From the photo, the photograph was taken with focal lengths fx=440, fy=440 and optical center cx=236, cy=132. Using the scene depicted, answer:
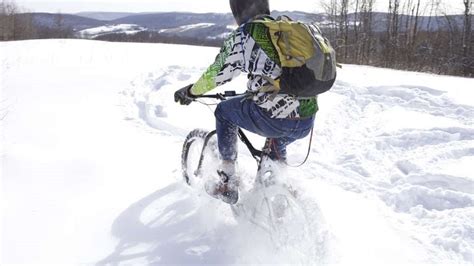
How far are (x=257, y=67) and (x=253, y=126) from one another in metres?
0.55

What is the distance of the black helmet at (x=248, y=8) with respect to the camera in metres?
3.21

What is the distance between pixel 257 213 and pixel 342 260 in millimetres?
785

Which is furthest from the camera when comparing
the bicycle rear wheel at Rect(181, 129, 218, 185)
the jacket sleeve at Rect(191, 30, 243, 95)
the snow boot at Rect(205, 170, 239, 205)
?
the bicycle rear wheel at Rect(181, 129, 218, 185)

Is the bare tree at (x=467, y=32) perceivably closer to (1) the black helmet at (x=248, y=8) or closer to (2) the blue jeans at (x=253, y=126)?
(2) the blue jeans at (x=253, y=126)

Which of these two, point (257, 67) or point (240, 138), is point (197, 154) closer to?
point (240, 138)

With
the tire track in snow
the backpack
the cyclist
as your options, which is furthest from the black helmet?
the tire track in snow

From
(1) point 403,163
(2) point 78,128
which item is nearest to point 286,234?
(1) point 403,163

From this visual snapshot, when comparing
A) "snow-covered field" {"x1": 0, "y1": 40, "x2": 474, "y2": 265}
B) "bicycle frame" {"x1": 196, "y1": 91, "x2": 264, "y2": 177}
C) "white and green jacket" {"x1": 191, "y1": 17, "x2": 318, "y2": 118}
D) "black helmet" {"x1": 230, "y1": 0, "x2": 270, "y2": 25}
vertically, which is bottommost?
"snow-covered field" {"x1": 0, "y1": 40, "x2": 474, "y2": 265}

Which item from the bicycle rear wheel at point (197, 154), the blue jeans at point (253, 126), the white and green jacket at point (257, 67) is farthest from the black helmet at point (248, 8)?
the bicycle rear wheel at point (197, 154)

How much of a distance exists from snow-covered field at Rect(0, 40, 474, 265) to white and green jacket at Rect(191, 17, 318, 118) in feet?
2.12

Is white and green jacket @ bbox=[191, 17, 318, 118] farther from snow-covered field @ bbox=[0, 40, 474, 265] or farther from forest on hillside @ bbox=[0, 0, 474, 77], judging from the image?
forest on hillside @ bbox=[0, 0, 474, 77]

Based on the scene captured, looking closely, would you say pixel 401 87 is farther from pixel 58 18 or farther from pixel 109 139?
pixel 58 18

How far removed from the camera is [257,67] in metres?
3.07

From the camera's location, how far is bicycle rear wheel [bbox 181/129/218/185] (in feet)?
14.6
